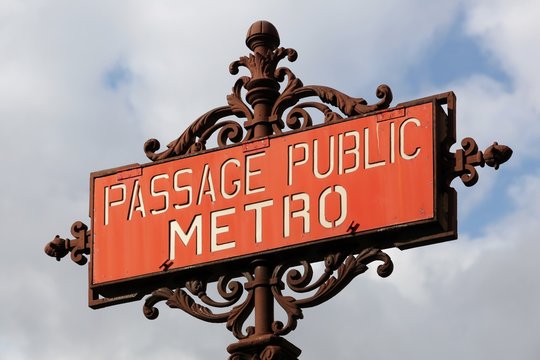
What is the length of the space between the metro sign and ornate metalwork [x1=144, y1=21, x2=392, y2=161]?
166mm

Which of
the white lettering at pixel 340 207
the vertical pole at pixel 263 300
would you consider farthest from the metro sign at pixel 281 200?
the vertical pole at pixel 263 300

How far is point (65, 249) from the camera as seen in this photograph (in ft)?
66.3

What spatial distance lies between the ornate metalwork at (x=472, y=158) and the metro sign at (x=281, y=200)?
134 mm

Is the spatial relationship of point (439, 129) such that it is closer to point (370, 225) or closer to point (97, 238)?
point (370, 225)

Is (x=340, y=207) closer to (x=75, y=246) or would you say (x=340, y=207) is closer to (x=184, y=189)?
(x=184, y=189)

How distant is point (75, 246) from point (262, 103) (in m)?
1.67

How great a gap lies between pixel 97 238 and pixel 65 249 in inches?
11.2

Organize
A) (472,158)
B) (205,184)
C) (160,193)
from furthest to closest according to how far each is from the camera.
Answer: (160,193) → (205,184) → (472,158)

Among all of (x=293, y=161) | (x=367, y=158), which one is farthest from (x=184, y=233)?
(x=367, y=158)

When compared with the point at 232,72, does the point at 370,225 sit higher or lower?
lower

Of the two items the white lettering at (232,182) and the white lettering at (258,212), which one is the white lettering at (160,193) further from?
the white lettering at (258,212)

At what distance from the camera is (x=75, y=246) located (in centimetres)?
2017

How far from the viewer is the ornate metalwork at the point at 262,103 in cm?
1978

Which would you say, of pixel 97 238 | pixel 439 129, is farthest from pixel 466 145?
pixel 97 238
